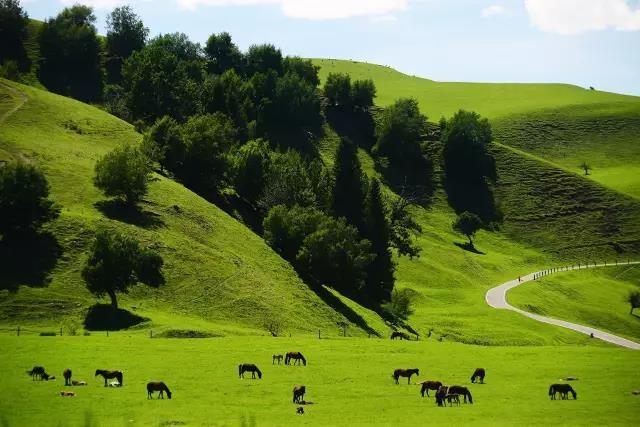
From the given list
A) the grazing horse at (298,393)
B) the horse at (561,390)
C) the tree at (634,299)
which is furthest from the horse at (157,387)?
the tree at (634,299)

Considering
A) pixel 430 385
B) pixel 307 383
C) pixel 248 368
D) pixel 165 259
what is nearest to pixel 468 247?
pixel 165 259

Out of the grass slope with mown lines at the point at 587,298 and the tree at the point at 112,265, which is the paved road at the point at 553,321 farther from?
the tree at the point at 112,265

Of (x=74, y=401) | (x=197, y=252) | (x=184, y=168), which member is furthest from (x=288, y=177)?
(x=74, y=401)

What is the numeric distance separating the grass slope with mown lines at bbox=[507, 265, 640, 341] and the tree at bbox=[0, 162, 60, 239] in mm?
68025

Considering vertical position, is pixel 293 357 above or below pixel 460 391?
below

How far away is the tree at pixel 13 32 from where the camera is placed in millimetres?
182000

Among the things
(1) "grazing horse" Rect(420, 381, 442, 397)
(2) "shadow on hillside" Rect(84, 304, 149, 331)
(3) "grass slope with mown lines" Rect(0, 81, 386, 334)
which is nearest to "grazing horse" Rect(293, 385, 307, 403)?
(1) "grazing horse" Rect(420, 381, 442, 397)

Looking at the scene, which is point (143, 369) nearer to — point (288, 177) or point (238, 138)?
point (288, 177)

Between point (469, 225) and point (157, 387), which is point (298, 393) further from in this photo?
point (469, 225)

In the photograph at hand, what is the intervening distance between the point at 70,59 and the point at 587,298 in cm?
12286

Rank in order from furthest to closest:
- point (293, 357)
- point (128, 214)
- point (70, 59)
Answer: point (70, 59), point (128, 214), point (293, 357)

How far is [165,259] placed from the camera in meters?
88.5

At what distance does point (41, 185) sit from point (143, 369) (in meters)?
36.7

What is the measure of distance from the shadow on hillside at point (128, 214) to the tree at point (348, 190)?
27840 mm
